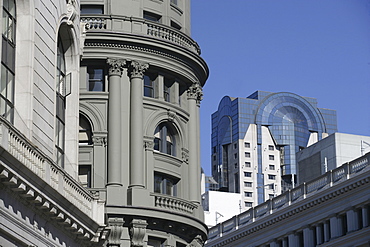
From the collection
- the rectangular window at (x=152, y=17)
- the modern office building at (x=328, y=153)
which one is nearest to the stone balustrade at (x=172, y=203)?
the rectangular window at (x=152, y=17)

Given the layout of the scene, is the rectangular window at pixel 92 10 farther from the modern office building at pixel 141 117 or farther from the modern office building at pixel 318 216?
the modern office building at pixel 318 216

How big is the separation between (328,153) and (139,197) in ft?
206

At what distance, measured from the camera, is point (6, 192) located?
1339 inches

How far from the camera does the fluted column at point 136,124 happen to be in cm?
6297

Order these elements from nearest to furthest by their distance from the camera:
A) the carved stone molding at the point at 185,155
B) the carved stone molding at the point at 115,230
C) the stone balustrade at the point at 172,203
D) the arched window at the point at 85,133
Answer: the carved stone molding at the point at 115,230
the stone balustrade at the point at 172,203
the arched window at the point at 85,133
the carved stone molding at the point at 185,155

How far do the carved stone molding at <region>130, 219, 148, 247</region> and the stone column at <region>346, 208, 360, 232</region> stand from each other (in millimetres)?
28244

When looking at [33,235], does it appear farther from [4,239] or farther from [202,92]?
[202,92]

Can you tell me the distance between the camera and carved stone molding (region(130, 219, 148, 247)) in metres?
61.4

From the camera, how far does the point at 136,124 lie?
209 ft

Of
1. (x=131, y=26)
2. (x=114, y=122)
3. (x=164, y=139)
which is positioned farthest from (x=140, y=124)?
(x=131, y=26)

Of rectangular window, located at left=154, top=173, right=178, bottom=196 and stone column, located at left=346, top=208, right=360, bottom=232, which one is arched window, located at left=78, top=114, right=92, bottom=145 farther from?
stone column, located at left=346, top=208, right=360, bottom=232

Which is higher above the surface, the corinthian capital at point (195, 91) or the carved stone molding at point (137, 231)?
the corinthian capital at point (195, 91)

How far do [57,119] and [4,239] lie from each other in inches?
Answer: 443

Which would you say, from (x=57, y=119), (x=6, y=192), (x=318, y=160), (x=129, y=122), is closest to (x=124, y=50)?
(x=129, y=122)
